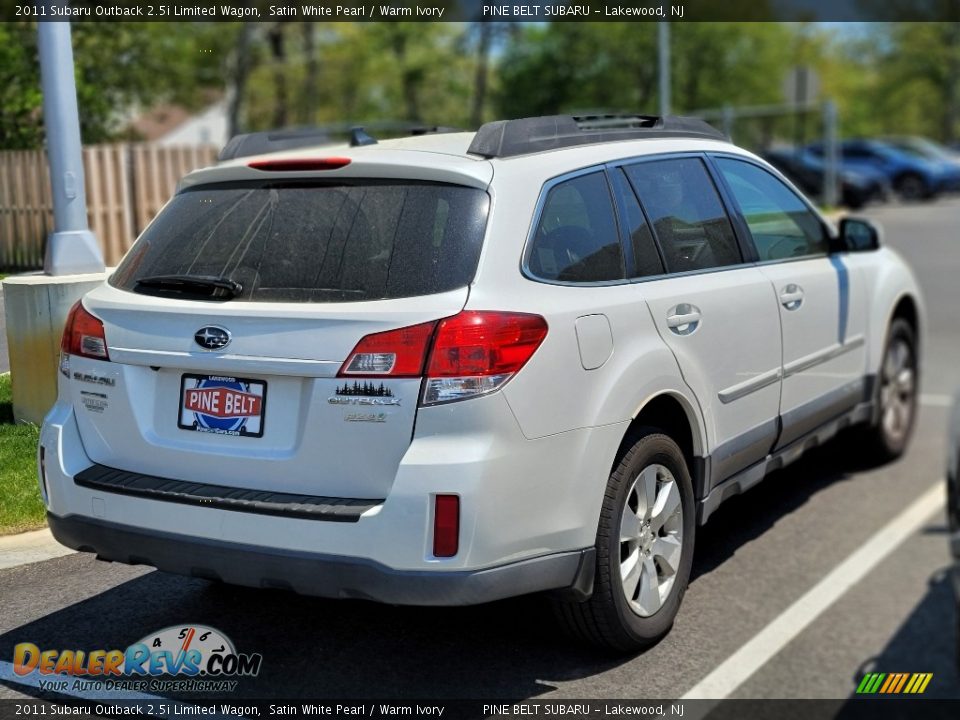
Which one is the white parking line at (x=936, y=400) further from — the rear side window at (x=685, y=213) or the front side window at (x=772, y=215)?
the rear side window at (x=685, y=213)

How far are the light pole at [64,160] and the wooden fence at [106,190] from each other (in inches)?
140

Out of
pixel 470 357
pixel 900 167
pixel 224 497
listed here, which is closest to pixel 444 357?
pixel 470 357

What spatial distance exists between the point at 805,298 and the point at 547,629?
2.08 metres

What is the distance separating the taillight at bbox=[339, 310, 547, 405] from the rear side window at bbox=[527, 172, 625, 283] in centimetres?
39

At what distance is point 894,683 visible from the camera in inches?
150

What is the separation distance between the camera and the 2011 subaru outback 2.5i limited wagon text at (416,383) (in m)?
3.35

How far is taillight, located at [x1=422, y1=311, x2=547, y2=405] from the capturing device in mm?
3338

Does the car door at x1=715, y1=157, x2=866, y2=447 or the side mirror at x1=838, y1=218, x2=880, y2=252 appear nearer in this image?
the car door at x1=715, y1=157, x2=866, y2=447

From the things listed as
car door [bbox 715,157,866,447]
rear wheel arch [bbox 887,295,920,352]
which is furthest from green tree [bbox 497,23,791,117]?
car door [bbox 715,157,866,447]

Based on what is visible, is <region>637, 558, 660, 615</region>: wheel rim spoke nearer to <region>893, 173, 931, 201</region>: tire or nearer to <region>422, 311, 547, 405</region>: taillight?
<region>422, 311, 547, 405</region>: taillight

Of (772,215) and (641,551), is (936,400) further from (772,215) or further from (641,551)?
(641,551)

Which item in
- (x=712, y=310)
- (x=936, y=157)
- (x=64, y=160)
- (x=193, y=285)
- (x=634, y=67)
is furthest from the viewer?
(x=634, y=67)


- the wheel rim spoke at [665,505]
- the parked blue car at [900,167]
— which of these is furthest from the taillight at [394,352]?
the parked blue car at [900,167]


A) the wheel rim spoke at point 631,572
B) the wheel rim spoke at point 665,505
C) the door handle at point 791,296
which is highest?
the door handle at point 791,296
